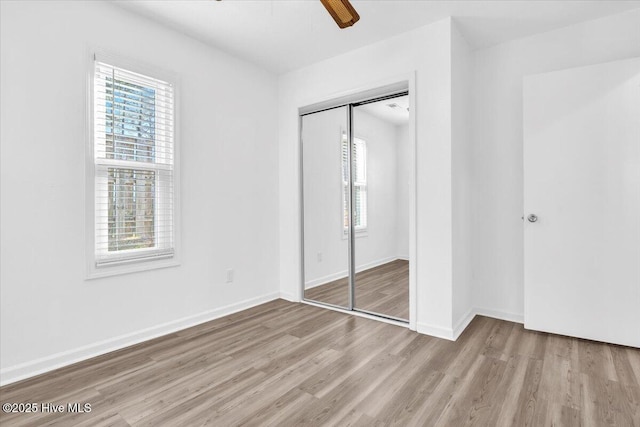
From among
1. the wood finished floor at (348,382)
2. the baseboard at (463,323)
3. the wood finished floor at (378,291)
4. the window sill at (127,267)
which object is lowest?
the wood finished floor at (348,382)

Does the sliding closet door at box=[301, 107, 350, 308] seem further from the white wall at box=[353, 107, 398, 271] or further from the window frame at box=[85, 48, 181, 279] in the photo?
the window frame at box=[85, 48, 181, 279]

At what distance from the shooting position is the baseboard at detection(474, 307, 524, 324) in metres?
3.08

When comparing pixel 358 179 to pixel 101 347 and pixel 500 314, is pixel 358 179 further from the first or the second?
pixel 101 347

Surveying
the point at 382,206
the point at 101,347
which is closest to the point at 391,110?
the point at 382,206

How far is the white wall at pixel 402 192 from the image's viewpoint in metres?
3.06

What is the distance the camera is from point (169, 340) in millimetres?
2723

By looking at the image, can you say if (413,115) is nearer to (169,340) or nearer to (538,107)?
(538,107)

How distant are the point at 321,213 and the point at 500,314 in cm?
199

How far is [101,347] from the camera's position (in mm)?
2453

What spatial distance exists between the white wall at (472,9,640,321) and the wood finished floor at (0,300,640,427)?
46cm

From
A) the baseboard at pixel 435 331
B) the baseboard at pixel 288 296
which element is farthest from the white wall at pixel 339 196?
the baseboard at pixel 435 331

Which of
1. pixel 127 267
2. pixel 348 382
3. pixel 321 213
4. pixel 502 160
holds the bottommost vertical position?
pixel 348 382

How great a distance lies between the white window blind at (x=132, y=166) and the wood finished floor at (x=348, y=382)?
807 millimetres

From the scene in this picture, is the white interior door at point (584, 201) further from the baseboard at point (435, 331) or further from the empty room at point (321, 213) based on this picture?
the baseboard at point (435, 331)
